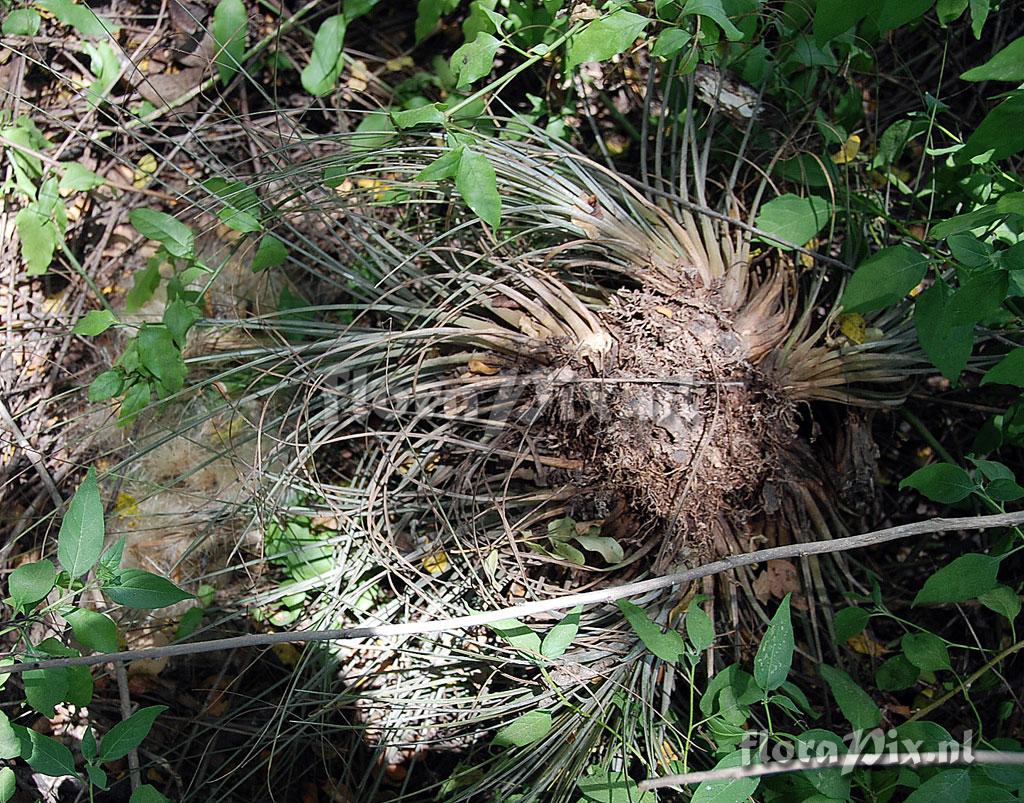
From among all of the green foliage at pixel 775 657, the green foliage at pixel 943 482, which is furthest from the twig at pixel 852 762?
the green foliage at pixel 943 482

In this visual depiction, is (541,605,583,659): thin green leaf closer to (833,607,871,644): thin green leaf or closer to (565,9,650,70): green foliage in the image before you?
(833,607,871,644): thin green leaf

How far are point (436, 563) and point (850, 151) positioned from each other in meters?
1.26

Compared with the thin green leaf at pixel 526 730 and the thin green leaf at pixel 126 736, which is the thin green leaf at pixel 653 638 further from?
the thin green leaf at pixel 126 736

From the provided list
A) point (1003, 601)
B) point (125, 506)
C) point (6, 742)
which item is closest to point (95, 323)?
point (125, 506)

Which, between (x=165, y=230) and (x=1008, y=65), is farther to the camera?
(x=165, y=230)

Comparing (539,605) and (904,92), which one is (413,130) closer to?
(539,605)

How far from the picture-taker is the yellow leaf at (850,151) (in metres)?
1.66

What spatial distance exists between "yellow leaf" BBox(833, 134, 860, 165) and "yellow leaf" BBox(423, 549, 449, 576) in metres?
1.19

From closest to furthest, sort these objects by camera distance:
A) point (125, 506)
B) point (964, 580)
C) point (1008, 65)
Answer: point (1008, 65)
point (964, 580)
point (125, 506)

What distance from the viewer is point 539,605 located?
1.16 m

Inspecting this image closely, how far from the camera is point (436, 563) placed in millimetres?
1588

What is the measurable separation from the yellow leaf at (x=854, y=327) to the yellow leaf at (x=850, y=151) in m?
0.38

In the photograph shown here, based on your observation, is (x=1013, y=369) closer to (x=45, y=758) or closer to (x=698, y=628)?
(x=698, y=628)

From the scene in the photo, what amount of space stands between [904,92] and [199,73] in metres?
1.72
